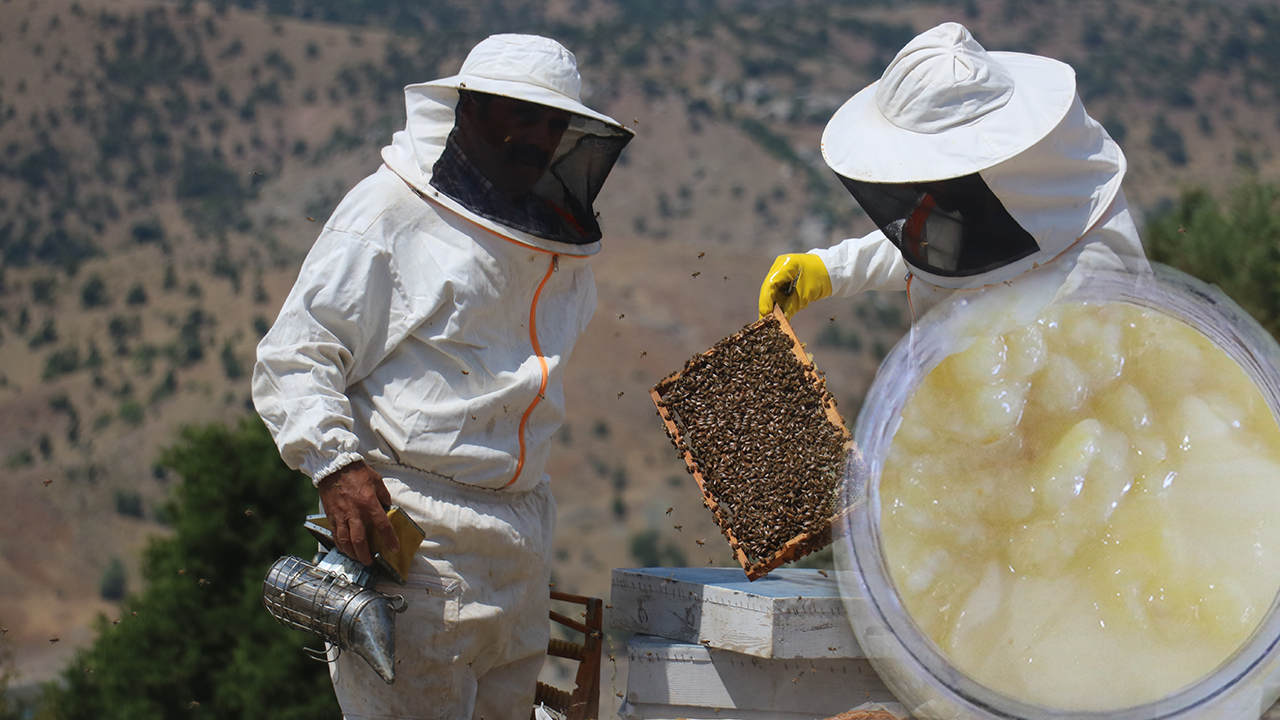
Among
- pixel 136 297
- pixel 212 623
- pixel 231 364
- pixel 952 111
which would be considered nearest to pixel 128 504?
pixel 231 364

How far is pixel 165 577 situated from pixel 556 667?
1627cm

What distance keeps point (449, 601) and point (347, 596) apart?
362 mm

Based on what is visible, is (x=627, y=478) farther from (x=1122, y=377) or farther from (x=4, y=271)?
(x=1122, y=377)

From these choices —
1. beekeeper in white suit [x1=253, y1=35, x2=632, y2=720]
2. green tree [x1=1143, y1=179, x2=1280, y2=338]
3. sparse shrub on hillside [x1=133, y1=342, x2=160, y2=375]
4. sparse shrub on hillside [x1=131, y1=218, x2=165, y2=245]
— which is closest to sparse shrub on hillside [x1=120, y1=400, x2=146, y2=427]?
sparse shrub on hillside [x1=133, y1=342, x2=160, y2=375]

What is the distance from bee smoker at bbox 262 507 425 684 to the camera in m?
3.05

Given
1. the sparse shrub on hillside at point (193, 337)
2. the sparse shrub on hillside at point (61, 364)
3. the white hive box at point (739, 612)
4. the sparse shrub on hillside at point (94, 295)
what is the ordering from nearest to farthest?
the white hive box at point (739, 612) → the sparse shrub on hillside at point (61, 364) → the sparse shrub on hillside at point (193, 337) → the sparse shrub on hillside at point (94, 295)

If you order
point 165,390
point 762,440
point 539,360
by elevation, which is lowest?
point 165,390

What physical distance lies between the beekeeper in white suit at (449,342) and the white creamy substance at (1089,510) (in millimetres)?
1242

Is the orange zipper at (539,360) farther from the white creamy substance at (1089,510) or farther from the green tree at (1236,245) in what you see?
the green tree at (1236,245)

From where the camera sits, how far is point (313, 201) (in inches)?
1836

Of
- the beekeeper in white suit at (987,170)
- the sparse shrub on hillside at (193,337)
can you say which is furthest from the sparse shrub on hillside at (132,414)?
the beekeeper in white suit at (987,170)

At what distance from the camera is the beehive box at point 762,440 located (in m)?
3.41

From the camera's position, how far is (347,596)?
3.08m

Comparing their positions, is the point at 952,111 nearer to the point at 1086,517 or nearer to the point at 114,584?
the point at 1086,517
